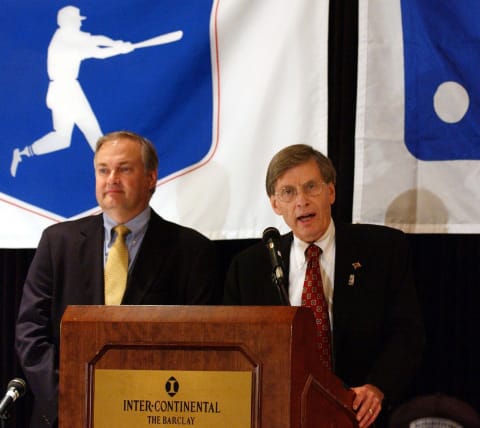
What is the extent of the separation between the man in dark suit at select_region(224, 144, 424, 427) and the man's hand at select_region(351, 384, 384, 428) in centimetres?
30

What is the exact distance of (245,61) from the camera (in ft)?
11.4

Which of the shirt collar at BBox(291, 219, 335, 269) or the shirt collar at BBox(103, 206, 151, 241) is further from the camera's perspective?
the shirt collar at BBox(103, 206, 151, 241)

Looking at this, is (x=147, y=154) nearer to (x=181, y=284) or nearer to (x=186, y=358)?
(x=181, y=284)

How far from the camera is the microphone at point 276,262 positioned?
6.89 ft

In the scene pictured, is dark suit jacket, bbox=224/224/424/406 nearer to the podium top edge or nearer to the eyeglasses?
the eyeglasses

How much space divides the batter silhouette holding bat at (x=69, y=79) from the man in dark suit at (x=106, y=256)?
468mm

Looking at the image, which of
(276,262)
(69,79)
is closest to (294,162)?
(276,262)

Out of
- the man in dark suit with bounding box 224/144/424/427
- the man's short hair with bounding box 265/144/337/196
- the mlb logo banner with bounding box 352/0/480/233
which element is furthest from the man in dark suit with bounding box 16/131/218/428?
the mlb logo banner with bounding box 352/0/480/233

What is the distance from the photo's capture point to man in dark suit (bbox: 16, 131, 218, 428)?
10.1 ft

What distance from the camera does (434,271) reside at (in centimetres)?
345

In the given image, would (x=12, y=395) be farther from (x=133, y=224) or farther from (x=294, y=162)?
(x=294, y=162)

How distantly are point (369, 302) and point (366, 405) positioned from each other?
566 millimetres

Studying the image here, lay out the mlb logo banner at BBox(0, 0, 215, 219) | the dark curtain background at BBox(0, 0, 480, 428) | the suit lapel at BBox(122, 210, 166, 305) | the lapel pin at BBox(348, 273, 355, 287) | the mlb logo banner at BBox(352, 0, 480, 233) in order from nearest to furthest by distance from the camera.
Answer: the lapel pin at BBox(348, 273, 355, 287)
the suit lapel at BBox(122, 210, 166, 305)
the mlb logo banner at BBox(352, 0, 480, 233)
the dark curtain background at BBox(0, 0, 480, 428)
the mlb logo banner at BBox(0, 0, 215, 219)

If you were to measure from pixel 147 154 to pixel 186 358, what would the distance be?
5.47 ft
